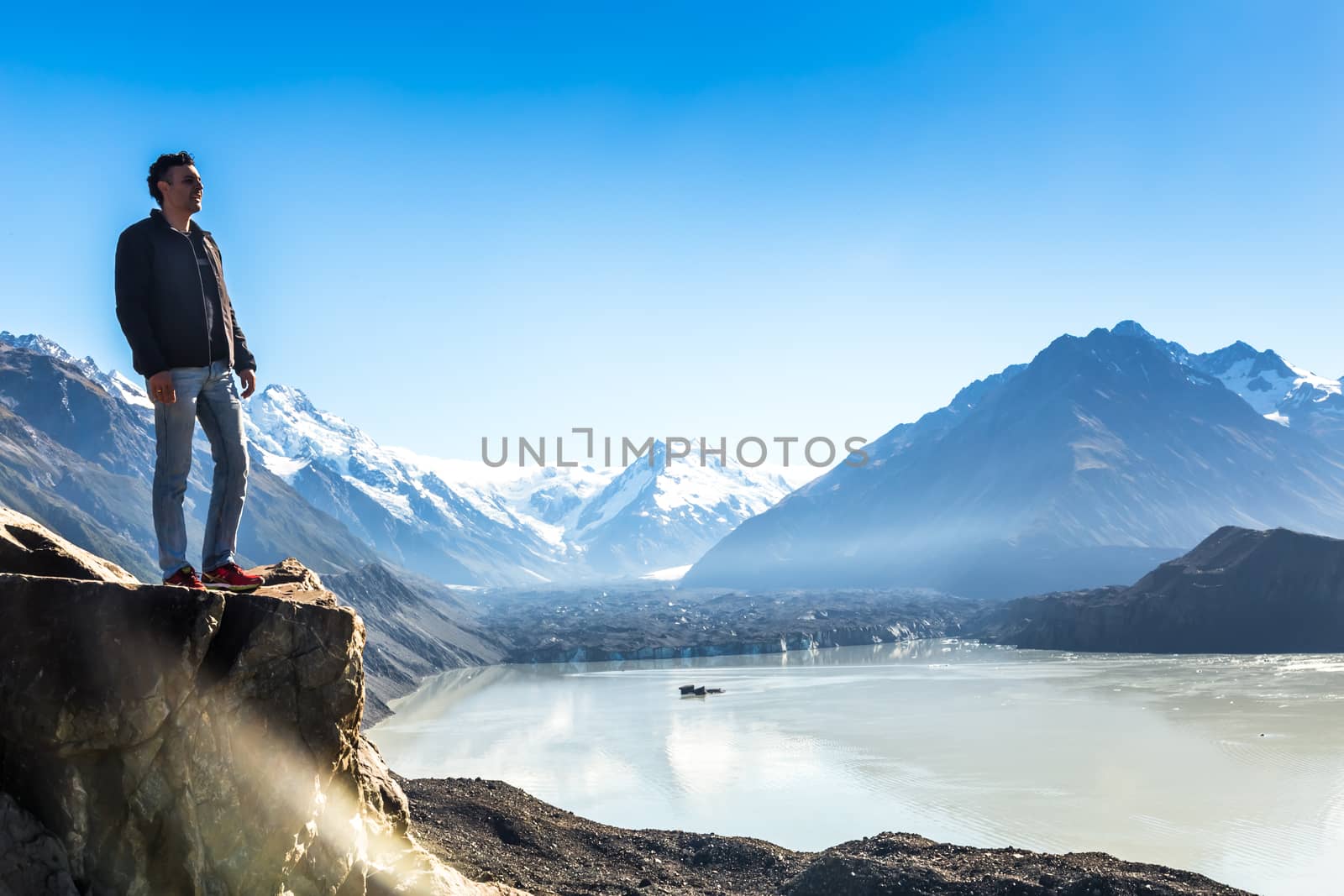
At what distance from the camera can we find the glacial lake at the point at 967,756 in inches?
1228

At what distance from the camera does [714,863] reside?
22.9 m

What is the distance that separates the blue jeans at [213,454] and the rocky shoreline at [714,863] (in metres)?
11.5

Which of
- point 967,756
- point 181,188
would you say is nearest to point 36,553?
point 181,188

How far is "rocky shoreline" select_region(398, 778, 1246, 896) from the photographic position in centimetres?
1825

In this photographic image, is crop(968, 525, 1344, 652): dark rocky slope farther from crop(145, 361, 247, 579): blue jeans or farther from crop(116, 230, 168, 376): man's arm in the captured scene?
crop(116, 230, 168, 376): man's arm

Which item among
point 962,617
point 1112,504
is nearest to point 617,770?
point 962,617

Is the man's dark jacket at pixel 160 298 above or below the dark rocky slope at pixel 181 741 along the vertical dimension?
above

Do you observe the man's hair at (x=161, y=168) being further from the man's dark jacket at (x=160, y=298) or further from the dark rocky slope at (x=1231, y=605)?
the dark rocky slope at (x=1231, y=605)

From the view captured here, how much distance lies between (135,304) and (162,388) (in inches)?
20.5

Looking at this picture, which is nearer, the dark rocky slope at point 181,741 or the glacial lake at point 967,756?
the dark rocky slope at point 181,741

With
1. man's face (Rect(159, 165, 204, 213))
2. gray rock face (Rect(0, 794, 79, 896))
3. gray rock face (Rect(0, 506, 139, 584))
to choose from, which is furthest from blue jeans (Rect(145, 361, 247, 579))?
gray rock face (Rect(0, 794, 79, 896))

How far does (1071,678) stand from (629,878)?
61.0 m

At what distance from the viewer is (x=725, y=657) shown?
4414 inches

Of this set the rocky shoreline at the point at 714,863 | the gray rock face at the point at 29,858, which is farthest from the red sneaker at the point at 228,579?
the rocky shoreline at the point at 714,863
